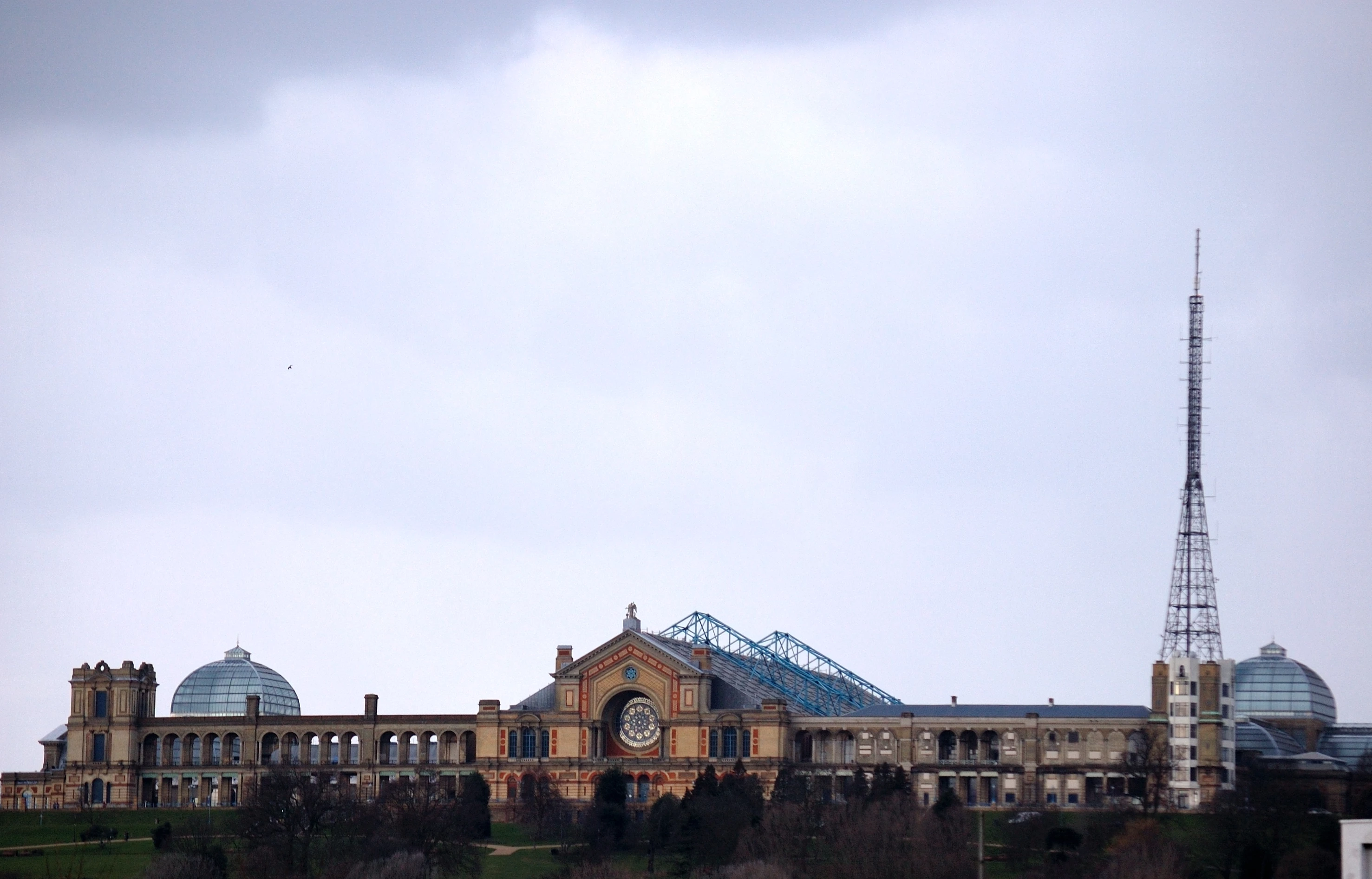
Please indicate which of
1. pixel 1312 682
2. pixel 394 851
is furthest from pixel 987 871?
pixel 1312 682

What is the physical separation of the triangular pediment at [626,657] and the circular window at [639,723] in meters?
3.59

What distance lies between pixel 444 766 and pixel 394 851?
54528 mm

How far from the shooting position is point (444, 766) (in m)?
184

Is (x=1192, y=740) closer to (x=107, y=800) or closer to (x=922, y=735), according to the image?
(x=922, y=735)

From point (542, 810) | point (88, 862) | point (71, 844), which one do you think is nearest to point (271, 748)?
point (71, 844)

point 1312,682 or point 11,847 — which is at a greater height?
point 1312,682

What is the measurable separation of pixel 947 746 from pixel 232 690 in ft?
203

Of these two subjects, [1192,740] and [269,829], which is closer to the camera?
[269,829]

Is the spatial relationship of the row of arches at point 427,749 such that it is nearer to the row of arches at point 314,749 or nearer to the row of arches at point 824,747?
the row of arches at point 314,749

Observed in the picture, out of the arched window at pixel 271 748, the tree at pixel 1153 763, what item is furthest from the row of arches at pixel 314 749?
the tree at pixel 1153 763

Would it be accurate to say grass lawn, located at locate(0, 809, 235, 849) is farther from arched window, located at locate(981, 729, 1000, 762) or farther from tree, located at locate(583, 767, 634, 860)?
arched window, located at locate(981, 729, 1000, 762)

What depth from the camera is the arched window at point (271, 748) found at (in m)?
188

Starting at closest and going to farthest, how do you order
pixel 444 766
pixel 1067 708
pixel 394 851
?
pixel 394 851 < pixel 1067 708 < pixel 444 766

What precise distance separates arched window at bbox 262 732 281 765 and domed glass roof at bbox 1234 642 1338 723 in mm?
78015
